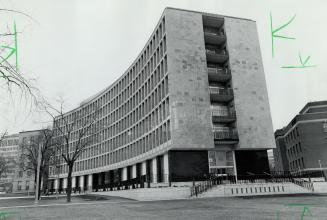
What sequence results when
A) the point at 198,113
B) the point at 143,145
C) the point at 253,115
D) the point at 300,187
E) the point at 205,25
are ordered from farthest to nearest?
1. the point at 143,145
2. the point at 205,25
3. the point at 253,115
4. the point at 198,113
5. the point at 300,187

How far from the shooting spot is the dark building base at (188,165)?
33.2m

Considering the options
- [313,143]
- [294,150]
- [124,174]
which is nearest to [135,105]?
[124,174]

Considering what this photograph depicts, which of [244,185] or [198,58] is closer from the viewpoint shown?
[244,185]

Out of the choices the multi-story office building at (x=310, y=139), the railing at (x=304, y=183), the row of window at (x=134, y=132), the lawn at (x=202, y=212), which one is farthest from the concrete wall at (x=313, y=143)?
the lawn at (x=202, y=212)

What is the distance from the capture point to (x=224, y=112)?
38688 millimetres

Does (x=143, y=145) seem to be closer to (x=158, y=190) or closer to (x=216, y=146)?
(x=216, y=146)

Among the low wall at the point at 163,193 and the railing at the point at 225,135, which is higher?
the railing at the point at 225,135

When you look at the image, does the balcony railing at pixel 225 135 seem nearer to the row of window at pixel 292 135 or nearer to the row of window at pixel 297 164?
the row of window at pixel 297 164

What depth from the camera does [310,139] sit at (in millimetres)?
60969

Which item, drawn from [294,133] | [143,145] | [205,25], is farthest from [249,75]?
[294,133]

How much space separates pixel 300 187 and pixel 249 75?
51.9 feet

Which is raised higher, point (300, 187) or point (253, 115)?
point (253, 115)

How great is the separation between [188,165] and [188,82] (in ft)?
32.9

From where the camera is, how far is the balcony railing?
35656mm
